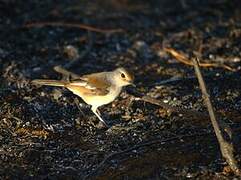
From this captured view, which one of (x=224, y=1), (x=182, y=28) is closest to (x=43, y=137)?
(x=182, y=28)

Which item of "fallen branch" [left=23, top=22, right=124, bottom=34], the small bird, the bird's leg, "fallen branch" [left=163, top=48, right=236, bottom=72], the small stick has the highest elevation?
"fallen branch" [left=23, top=22, right=124, bottom=34]

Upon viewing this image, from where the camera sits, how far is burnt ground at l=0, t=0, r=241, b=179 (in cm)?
706

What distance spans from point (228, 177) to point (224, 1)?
707 cm

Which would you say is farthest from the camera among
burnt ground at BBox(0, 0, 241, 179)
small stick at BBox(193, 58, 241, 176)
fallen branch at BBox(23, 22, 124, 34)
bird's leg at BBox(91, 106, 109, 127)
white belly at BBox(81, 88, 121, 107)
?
fallen branch at BBox(23, 22, 124, 34)

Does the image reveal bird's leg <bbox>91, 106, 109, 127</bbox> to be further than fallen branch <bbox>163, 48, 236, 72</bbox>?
No

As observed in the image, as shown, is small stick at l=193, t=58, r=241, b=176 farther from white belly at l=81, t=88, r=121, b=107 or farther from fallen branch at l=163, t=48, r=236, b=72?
fallen branch at l=163, t=48, r=236, b=72

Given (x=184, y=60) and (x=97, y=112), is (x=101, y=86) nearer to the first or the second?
(x=97, y=112)

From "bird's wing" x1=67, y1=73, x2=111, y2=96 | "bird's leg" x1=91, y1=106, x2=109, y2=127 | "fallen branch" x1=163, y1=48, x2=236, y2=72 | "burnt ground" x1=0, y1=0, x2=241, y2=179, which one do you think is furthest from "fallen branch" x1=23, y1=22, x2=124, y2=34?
"bird's wing" x1=67, y1=73, x2=111, y2=96

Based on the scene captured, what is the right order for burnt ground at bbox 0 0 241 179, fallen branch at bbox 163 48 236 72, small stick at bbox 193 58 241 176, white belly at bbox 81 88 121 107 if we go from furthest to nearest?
1. fallen branch at bbox 163 48 236 72
2. white belly at bbox 81 88 121 107
3. burnt ground at bbox 0 0 241 179
4. small stick at bbox 193 58 241 176

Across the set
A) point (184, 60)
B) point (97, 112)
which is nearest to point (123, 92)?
point (97, 112)

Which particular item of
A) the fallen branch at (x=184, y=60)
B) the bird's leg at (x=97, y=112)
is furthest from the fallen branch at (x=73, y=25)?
the bird's leg at (x=97, y=112)

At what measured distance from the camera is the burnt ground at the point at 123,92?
706cm

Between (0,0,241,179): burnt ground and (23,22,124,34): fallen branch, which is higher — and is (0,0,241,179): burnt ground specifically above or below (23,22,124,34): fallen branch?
below

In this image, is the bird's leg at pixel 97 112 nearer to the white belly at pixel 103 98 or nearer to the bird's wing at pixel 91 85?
the white belly at pixel 103 98
